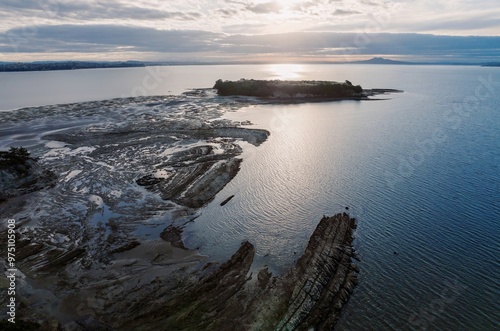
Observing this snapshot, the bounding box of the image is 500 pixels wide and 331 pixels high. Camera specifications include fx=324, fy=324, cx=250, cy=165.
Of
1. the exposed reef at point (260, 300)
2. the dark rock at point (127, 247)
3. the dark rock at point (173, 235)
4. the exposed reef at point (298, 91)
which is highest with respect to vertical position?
the exposed reef at point (298, 91)

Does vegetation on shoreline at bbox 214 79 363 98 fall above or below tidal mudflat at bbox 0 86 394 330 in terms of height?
above

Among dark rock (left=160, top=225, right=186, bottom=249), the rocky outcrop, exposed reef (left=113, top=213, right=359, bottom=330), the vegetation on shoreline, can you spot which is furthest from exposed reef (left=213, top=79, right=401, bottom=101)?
exposed reef (left=113, top=213, right=359, bottom=330)

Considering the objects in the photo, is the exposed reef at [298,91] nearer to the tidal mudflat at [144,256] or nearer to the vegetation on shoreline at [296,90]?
the vegetation on shoreline at [296,90]

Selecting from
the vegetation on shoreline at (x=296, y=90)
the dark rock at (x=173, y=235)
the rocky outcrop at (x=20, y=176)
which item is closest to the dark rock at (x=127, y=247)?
the dark rock at (x=173, y=235)

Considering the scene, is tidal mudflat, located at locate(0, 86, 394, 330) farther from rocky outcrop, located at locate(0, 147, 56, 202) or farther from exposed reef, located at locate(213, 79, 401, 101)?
exposed reef, located at locate(213, 79, 401, 101)

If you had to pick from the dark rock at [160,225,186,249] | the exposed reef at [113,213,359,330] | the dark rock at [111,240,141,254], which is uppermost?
the exposed reef at [113,213,359,330]

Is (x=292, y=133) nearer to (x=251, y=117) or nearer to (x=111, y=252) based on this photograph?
(x=251, y=117)

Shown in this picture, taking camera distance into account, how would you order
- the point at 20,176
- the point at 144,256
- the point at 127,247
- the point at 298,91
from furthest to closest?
1. the point at 298,91
2. the point at 20,176
3. the point at 127,247
4. the point at 144,256

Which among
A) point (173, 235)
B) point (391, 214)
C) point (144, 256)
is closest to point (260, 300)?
point (144, 256)

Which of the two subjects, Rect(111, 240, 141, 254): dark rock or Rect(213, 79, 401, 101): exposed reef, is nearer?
Rect(111, 240, 141, 254): dark rock

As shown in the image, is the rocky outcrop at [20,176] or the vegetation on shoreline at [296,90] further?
the vegetation on shoreline at [296,90]

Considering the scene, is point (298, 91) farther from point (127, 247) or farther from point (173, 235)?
point (127, 247)

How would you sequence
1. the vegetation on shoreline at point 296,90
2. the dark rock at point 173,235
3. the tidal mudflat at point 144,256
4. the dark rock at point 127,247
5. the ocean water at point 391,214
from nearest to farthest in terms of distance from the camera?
1. the tidal mudflat at point 144,256
2. the ocean water at point 391,214
3. the dark rock at point 127,247
4. the dark rock at point 173,235
5. the vegetation on shoreline at point 296,90
